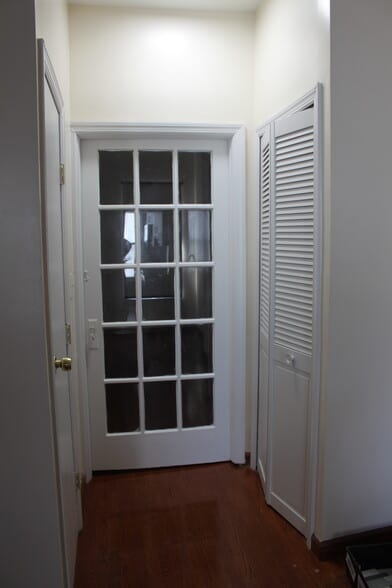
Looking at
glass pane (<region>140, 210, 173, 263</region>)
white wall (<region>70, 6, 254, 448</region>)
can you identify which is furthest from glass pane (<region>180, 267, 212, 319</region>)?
white wall (<region>70, 6, 254, 448</region>)

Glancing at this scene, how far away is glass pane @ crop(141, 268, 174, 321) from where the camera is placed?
255 centimetres

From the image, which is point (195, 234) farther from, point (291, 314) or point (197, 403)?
point (197, 403)

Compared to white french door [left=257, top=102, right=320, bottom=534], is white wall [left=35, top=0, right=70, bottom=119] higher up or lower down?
higher up

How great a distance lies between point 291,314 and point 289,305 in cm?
5

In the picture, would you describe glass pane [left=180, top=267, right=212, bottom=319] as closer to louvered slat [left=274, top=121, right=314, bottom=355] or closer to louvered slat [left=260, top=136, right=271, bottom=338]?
louvered slat [left=260, top=136, right=271, bottom=338]

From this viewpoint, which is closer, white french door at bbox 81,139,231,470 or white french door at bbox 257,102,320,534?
white french door at bbox 257,102,320,534

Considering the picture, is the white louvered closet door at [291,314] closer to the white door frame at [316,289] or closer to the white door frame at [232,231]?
the white door frame at [316,289]

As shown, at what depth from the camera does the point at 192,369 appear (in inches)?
105

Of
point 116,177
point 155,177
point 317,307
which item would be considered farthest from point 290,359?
point 116,177

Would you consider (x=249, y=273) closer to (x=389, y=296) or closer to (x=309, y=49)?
(x=389, y=296)

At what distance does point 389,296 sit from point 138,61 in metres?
1.82

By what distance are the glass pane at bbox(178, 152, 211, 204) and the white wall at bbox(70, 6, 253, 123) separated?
225 millimetres

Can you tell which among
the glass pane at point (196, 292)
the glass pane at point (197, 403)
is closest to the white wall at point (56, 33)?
the glass pane at point (196, 292)

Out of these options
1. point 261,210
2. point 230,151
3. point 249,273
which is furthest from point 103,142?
point 249,273
